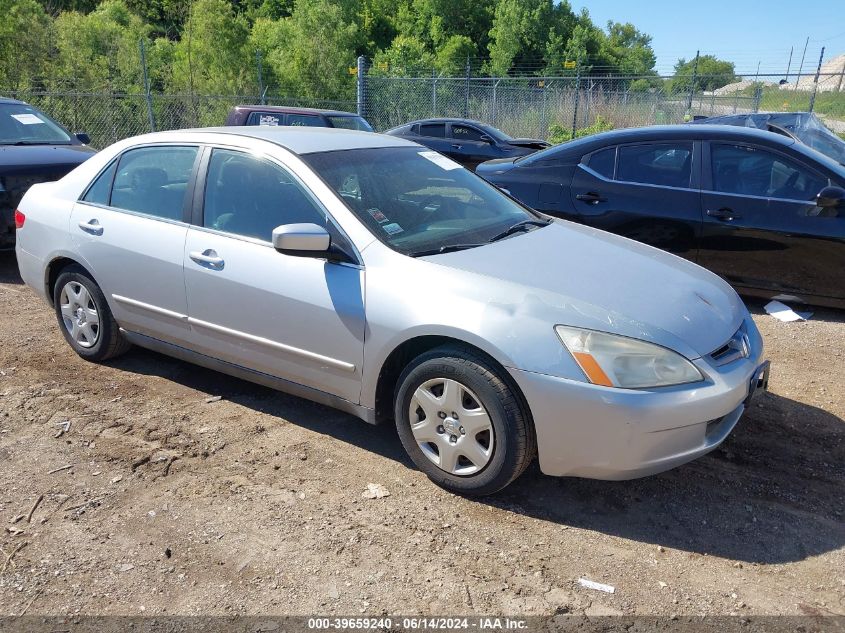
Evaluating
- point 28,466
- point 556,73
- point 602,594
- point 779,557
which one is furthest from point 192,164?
point 556,73

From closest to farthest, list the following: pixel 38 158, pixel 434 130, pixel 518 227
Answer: pixel 518 227
pixel 38 158
pixel 434 130

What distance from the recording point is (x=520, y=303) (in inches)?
120

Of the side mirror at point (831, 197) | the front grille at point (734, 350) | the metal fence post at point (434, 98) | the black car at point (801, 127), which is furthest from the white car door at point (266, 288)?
the metal fence post at point (434, 98)

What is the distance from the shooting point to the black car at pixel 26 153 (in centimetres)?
694

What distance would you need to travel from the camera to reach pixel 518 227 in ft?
13.1

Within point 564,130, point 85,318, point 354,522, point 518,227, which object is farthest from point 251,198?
point 564,130

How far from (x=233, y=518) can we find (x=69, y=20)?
25.3 m

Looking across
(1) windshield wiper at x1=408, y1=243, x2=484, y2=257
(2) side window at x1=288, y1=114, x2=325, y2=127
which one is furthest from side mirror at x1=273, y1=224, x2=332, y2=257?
(2) side window at x1=288, y1=114, x2=325, y2=127

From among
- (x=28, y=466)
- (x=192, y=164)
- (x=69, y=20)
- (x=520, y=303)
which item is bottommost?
(x=28, y=466)

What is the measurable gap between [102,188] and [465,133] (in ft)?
36.7

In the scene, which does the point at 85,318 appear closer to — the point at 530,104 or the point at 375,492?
the point at 375,492

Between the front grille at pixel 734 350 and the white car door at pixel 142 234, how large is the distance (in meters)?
2.74

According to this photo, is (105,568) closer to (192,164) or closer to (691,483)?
(192,164)

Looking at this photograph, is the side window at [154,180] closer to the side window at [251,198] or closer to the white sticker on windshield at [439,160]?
the side window at [251,198]
